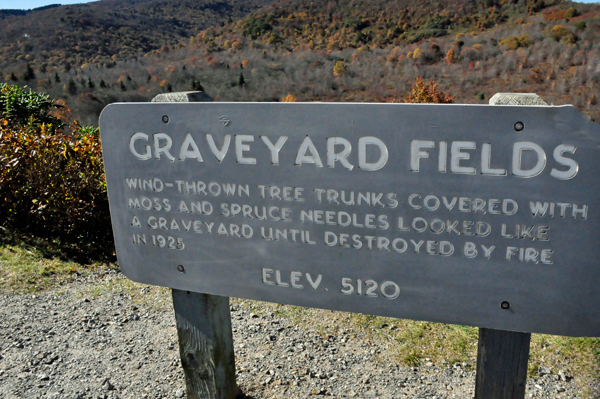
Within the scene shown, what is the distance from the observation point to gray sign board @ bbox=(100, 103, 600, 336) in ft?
4.61

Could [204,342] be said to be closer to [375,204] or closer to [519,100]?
[375,204]

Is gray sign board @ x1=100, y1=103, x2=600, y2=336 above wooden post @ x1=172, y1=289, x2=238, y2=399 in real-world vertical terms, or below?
above

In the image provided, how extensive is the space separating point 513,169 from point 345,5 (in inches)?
2745

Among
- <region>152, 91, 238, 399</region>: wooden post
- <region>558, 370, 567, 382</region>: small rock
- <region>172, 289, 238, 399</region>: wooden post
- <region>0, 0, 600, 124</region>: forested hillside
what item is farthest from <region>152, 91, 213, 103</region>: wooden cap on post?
<region>0, 0, 600, 124</region>: forested hillside

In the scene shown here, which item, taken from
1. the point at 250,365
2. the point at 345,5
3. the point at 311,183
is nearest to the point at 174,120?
the point at 311,183

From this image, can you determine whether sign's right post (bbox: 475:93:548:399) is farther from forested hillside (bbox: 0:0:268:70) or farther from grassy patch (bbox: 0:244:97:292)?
forested hillside (bbox: 0:0:268:70)

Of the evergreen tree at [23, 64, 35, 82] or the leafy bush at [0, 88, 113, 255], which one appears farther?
the evergreen tree at [23, 64, 35, 82]

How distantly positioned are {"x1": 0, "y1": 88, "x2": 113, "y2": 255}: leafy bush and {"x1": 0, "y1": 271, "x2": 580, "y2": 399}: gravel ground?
58.3 inches

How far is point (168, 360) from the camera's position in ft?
9.70

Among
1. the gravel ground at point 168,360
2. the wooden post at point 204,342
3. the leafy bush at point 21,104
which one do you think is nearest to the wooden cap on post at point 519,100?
the wooden post at point 204,342

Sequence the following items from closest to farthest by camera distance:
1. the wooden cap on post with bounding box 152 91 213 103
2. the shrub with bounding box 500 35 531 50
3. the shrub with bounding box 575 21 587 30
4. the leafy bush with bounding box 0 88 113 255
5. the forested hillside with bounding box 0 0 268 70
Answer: the wooden cap on post with bounding box 152 91 213 103, the leafy bush with bounding box 0 88 113 255, the shrub with bounding box 500 35 531 50, the shrub with bounding box 575 21 587 30, the forested hillside with bounding box 0 0 268 70

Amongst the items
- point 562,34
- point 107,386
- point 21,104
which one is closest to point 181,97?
point 107,386

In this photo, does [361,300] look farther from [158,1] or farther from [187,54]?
[158,1]

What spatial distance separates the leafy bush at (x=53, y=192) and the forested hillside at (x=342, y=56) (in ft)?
74.8
